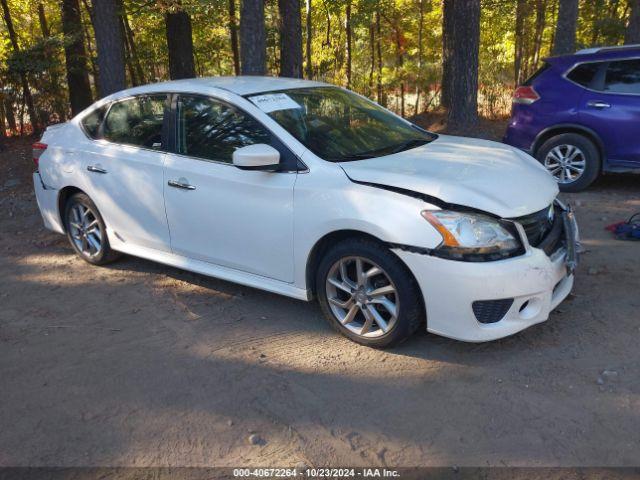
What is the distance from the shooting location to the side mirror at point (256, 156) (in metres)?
4.03

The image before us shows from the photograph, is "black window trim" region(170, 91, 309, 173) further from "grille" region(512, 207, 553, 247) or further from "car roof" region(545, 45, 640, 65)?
"car roof" region(545, 45, 640, 65)

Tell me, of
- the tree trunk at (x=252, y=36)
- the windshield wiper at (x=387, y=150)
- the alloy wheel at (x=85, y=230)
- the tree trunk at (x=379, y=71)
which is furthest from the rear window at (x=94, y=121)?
the tree trunk at (x=379, y=71)

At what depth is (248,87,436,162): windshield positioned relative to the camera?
4.36 m

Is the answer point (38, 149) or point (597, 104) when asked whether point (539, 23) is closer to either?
point (597, 104)

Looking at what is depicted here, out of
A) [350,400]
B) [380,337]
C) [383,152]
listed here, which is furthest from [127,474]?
[383,152]

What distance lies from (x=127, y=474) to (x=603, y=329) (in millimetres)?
3172

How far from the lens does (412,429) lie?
3215mm

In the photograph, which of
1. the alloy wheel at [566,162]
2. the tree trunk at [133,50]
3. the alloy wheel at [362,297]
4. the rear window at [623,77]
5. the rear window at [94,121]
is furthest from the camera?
the tree trunk at [133,50]

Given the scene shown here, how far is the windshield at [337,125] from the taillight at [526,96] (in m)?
3.20

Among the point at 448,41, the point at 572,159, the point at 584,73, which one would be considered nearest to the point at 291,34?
the point at 448,41

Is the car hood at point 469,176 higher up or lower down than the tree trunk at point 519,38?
lower down

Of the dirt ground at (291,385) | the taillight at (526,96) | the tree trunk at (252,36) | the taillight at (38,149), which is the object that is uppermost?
the tree trunk at (252,36)

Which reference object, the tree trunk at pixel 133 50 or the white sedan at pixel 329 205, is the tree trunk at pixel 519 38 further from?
the white sedan at pixel 329 205

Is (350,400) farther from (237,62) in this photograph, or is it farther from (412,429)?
(237,62)
